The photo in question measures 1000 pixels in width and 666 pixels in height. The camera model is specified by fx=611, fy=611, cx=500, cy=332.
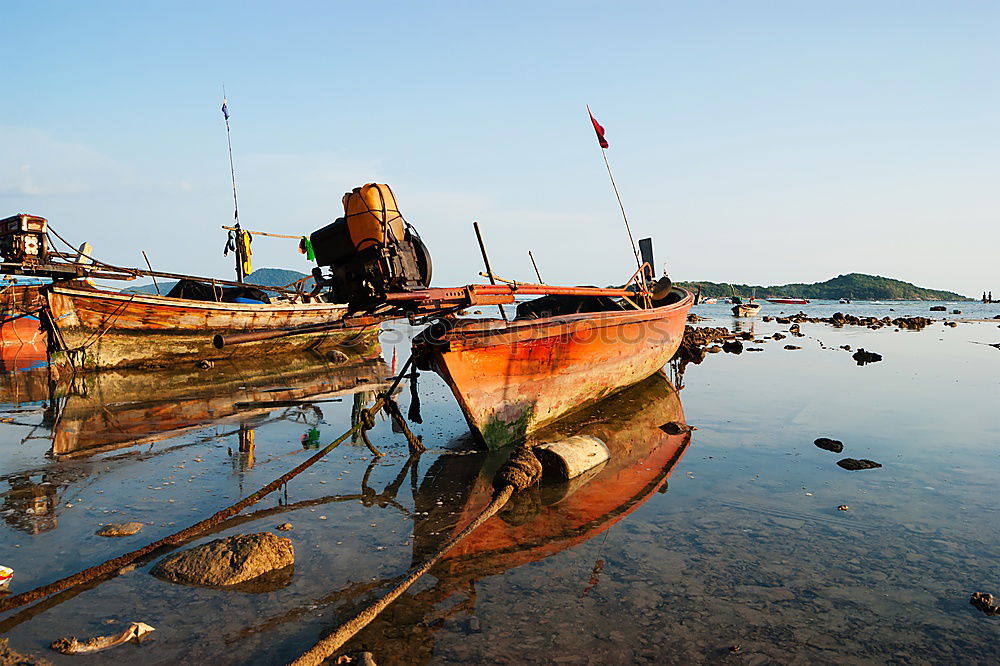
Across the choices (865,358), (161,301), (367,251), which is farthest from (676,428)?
(161,301)

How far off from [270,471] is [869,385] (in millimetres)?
11699

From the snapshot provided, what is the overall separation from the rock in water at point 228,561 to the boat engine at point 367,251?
2804mm

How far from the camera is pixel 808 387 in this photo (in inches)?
492

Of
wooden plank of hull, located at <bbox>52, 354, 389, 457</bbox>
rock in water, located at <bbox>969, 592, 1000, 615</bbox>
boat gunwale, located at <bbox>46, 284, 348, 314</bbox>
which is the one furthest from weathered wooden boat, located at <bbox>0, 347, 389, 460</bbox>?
rock in water, located at <bbox>969, 592, 1000, 615</bbox>

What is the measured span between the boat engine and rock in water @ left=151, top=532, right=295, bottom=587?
2.80 metres

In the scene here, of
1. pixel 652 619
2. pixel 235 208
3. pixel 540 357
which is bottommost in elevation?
pixel 652 619

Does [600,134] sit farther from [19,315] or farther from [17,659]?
[19,315]

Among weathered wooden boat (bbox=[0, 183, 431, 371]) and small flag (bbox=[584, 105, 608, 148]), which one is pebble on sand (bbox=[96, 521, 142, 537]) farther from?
small flag (bbox=[584, 105, 608, 148])

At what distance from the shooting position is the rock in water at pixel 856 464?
671 cm

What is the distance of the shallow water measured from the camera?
336cm

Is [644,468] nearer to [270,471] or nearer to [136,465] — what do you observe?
[270,471]

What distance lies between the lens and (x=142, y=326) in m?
15.3

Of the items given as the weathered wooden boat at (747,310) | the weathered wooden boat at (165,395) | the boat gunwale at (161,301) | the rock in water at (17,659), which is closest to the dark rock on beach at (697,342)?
the weathered wooden boat at (165,395)

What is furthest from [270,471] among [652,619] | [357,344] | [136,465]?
[357,344]
